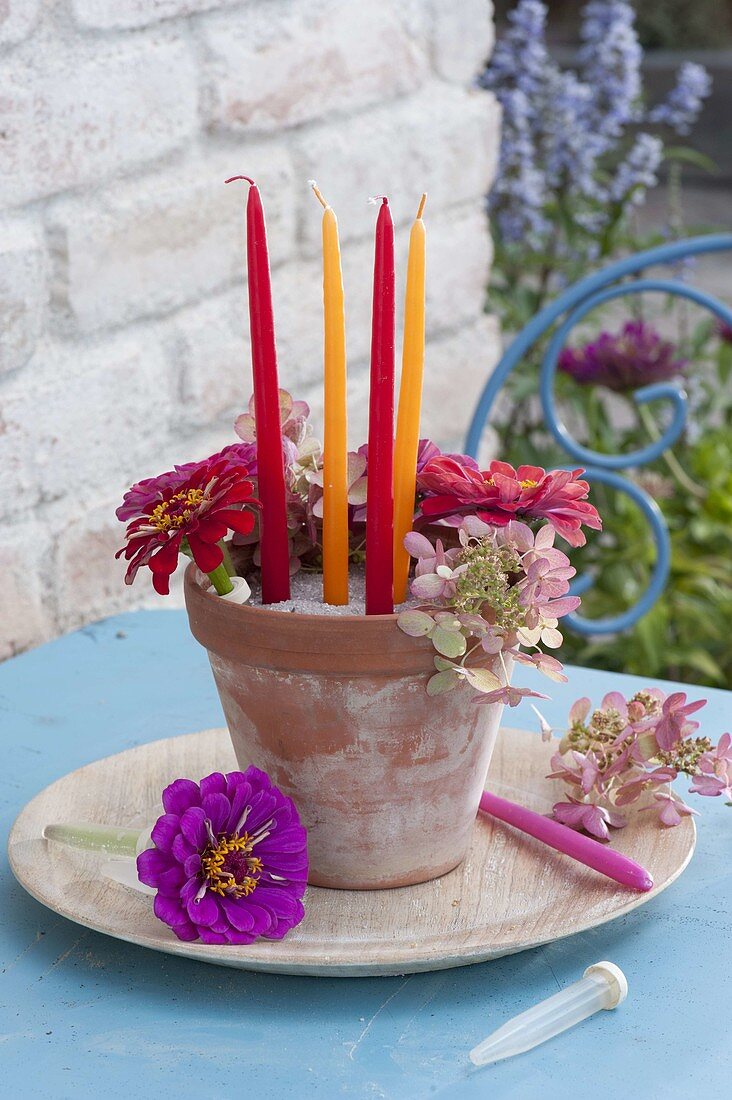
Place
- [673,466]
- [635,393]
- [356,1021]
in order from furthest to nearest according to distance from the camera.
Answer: [673,466]
[635,393]
[356,1021]

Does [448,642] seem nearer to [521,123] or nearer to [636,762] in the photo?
[636,762]

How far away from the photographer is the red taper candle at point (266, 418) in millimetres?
521

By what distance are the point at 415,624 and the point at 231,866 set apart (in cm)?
12

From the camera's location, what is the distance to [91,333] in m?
0.98

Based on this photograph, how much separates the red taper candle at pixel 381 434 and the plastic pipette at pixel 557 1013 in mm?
169

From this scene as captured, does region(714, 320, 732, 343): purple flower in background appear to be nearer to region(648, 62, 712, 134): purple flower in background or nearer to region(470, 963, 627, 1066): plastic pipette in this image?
region(648, 62, 712, 134): purple flower in background

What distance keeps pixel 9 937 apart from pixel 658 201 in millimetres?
6463

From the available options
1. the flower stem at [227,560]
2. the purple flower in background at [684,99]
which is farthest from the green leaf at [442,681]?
the purple flower in background at [684,99]

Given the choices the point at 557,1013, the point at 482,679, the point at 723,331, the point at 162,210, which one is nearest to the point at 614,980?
the point at 557,1013

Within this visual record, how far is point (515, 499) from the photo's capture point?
530 millimetres

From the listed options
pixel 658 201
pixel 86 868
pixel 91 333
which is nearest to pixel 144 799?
pixel 86 868

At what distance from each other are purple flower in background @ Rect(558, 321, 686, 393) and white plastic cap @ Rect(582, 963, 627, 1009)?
4.17 feet

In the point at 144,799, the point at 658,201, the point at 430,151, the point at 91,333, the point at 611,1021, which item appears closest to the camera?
the point at 611,1021

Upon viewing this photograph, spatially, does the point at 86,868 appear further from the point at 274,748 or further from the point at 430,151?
the point at 430,151
